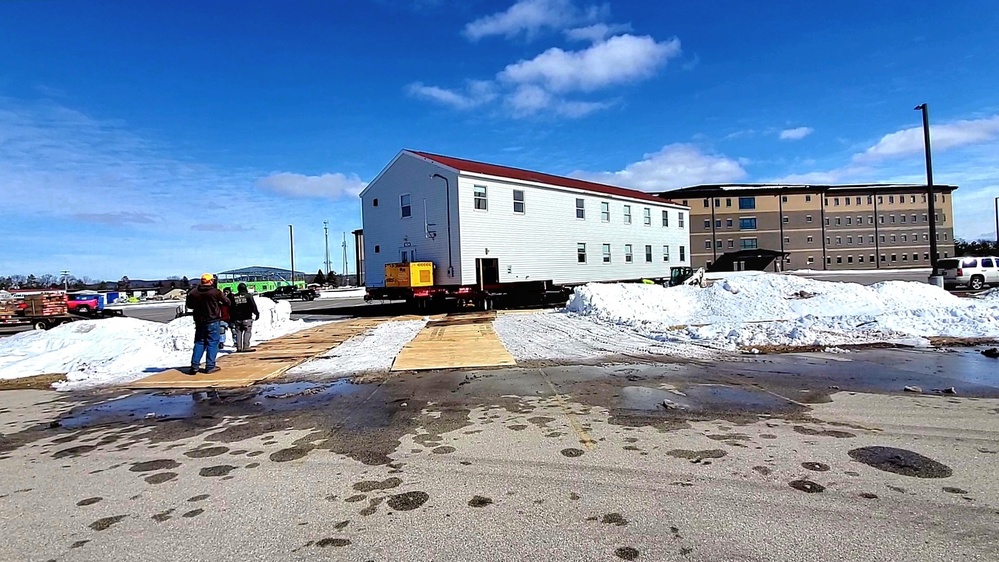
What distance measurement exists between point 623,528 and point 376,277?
24131 mm

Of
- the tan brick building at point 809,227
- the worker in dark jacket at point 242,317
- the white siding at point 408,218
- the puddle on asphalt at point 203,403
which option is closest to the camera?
the puddle on asphalt at point 203,403

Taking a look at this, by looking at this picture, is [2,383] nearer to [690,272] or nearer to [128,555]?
[128,555]

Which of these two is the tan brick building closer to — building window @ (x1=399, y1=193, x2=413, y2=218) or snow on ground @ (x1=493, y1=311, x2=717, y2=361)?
building window @ (x1=399, y1=193, x2=413, y2=218)

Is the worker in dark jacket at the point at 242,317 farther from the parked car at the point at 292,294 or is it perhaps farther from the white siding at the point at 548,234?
the parked car at the point at 292,294

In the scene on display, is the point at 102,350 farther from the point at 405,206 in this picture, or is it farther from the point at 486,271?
the point at 405,206

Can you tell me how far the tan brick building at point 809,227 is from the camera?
76500 millimetres

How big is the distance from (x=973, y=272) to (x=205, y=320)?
34047 mm

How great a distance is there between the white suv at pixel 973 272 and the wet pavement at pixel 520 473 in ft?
85.6

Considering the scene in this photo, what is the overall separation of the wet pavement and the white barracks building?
16.0 meters

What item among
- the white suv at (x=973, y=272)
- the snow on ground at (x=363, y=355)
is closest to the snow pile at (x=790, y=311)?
the snow on ground at (x=363, y=355)

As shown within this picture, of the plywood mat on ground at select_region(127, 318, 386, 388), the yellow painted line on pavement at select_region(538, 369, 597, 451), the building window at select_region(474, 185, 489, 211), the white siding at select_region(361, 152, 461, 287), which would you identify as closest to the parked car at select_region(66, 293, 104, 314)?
the white siding at select_region(361, 152, 461, 287)

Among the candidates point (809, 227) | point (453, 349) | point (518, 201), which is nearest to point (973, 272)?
point (518, 201)

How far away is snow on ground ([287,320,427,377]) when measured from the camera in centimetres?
998

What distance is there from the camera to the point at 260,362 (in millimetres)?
11117
